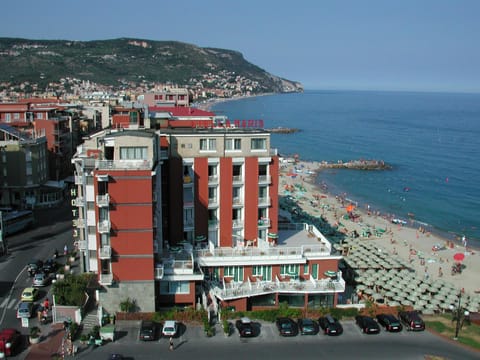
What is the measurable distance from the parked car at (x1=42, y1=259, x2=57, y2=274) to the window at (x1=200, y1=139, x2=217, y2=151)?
1661 cm

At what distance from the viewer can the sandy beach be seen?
56.2m

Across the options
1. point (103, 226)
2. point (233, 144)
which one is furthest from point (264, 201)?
point (103, 226)

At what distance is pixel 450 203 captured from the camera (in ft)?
308

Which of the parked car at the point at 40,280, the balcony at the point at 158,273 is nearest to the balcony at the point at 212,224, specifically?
the balcony at the point at 158,273

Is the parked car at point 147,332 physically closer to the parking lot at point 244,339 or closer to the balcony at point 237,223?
the parking lot at point 244,339

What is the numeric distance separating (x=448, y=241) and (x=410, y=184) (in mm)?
38558

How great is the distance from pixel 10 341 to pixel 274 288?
1865cm

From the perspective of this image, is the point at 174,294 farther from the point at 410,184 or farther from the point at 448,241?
the point at 410,184

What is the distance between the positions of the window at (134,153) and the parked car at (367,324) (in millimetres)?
19480

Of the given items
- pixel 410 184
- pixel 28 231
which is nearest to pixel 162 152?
pixel 28 231

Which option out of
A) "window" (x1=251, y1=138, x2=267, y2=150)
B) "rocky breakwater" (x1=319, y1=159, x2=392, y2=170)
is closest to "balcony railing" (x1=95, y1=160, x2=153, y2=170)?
"window" (x1=251, y1=138, x2=267, y2=150)

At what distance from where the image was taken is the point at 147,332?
109ft

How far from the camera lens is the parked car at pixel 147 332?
33.0m

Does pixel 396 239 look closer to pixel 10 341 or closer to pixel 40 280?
pixel 40 280
